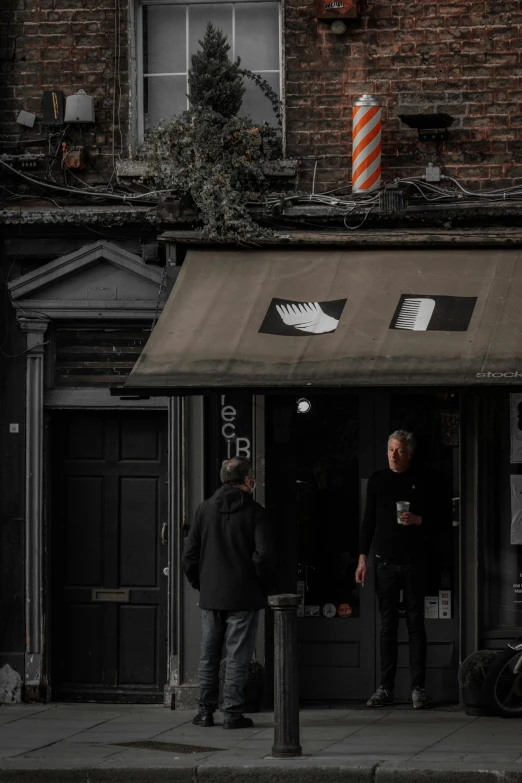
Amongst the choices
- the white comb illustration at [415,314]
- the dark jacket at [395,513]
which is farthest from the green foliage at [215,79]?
the dark jacket at [395,513]

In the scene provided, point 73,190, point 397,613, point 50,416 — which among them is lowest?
point 397,613

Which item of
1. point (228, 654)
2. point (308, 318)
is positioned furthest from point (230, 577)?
point (308, 318)

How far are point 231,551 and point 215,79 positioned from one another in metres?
3.95

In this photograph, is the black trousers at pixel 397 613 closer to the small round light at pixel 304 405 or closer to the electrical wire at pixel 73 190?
the small round light at pixel 304 405

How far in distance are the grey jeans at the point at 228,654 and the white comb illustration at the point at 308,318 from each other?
212 centimetres

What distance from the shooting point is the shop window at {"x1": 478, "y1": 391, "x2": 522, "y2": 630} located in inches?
444

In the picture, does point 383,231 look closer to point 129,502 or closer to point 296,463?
point 296,463

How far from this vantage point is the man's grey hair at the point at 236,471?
10344 mm

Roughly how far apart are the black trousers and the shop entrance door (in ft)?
1.67

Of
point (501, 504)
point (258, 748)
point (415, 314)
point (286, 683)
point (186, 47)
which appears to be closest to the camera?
point (286, 683)

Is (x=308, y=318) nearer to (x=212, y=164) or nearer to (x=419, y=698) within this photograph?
(x=212, y=164)

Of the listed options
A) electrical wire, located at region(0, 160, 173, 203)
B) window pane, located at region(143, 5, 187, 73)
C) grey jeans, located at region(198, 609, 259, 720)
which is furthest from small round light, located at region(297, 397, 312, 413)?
window pane, located at region(143, 5, 187, 73)

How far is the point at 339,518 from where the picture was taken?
457 inches

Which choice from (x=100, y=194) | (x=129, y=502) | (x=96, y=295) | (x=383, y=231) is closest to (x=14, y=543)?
(x=129, y=502)
